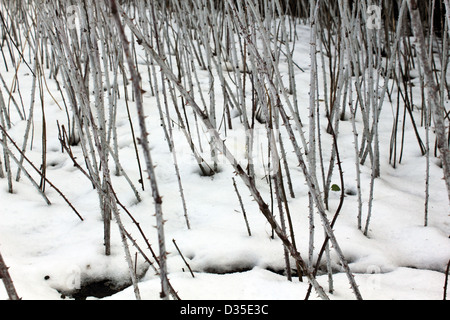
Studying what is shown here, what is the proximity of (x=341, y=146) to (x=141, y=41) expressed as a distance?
1460 mm

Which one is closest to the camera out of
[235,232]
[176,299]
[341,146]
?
[176,299]

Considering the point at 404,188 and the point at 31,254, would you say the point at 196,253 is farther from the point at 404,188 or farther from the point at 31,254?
the point at 404,188

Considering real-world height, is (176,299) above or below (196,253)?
above

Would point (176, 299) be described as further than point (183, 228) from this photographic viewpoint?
No

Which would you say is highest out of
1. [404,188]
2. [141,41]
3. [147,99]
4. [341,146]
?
[141,41]

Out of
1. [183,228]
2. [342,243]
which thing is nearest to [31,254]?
[183,228]

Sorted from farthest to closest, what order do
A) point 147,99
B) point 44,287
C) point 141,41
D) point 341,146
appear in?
1. point 147,99
2. point 341,146
3. point 44,287
4. point 141,41

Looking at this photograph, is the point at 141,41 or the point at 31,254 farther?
the point at 31,254

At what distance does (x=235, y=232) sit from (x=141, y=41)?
81 centimetres

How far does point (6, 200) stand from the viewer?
1.38 m

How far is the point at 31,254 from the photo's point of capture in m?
1.16
